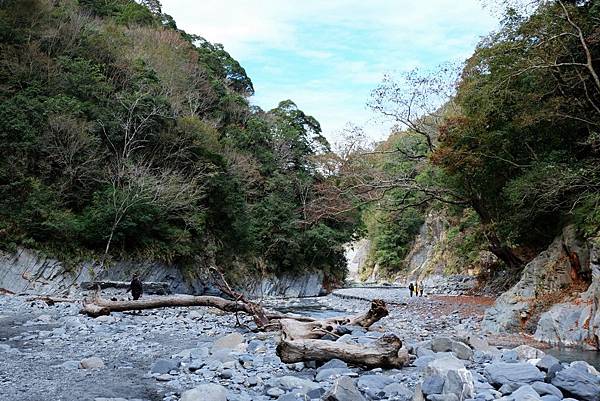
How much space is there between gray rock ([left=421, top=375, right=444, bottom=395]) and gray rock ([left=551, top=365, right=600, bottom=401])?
119 cm

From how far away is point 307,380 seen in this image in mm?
5453

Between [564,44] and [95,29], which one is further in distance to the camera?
[95,29]

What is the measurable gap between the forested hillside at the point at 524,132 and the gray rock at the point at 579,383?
23.0 feet

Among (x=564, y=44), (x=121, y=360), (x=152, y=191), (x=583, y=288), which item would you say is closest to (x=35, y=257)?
(x=152, y=191)

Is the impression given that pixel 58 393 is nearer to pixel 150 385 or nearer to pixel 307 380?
pixel 150 385

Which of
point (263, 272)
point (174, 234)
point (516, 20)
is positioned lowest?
point (263, 272)

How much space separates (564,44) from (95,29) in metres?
22.6

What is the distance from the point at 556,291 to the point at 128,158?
1724cm

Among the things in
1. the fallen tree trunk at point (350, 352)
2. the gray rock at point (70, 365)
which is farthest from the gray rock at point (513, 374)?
the gray rock at point (70, 365)

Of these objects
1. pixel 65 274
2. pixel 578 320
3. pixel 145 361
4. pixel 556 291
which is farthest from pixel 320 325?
Answer: pixel 65 274

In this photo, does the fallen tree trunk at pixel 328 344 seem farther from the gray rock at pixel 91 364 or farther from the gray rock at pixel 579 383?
the gray rock at pixel 91 364

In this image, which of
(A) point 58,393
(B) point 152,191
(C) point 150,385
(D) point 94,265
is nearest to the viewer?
(A) point 58,393

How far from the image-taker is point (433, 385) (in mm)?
4527

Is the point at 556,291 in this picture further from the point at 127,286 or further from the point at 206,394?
the point at 127,286
